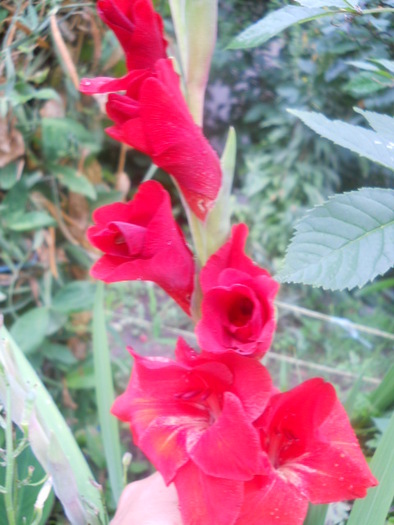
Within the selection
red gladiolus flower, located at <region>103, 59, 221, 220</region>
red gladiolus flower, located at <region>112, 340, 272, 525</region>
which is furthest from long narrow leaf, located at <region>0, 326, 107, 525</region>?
red gladiolus flower, located at <region>103, 59, 221, 220</region>

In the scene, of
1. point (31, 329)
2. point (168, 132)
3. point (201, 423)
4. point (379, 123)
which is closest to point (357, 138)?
point (379, 123)

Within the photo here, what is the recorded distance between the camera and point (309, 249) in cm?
36

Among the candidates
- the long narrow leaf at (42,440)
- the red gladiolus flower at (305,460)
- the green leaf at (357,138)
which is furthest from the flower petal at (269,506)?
the green leaf at (357,138)

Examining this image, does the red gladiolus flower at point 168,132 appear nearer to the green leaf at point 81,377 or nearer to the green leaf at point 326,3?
the green leaf at point 326,3

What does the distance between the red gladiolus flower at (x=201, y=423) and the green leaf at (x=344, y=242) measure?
0.07 m

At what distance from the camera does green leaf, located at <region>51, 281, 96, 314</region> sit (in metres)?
0.85

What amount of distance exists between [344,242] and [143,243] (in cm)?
14

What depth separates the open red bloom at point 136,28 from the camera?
0.39 meters

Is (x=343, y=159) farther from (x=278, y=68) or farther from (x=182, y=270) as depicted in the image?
(x=182, y=270)

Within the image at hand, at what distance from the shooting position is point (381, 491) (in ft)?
1.31

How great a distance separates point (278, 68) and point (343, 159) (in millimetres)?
353

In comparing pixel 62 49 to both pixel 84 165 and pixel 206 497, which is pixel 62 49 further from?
pixel 206 497

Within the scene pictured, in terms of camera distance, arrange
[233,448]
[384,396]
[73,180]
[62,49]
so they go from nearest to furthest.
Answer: [233,448] → [384,396] → [62,49] → [73,180]

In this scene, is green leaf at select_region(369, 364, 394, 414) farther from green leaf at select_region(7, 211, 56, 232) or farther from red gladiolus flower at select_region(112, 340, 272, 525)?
green leaf at select_region(7, 211, 56, 232)
